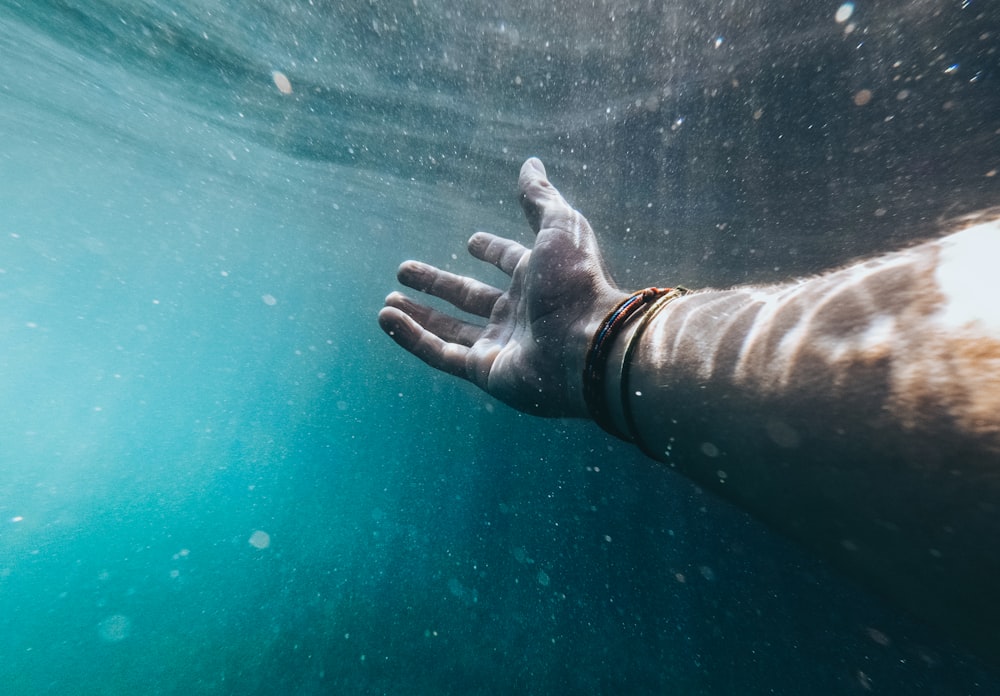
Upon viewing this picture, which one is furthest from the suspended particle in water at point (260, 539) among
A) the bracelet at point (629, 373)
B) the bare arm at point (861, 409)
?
the bare arm at point (861, 409)

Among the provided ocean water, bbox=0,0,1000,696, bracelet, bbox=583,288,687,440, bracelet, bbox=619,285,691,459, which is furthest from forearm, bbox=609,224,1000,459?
ocean water, bbox=0,0,1000,696

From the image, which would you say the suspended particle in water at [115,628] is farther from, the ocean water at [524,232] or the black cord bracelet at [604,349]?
the black cord bracelet at [604,349]

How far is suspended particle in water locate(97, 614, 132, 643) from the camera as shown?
1109cm

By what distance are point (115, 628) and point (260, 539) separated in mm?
4796

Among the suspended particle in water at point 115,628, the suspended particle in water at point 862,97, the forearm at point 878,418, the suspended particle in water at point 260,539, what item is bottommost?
the suspended particle in water at point 115,628

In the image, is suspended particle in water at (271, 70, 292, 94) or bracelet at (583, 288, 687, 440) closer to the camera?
bracelet at (583, 288, 687, 440)

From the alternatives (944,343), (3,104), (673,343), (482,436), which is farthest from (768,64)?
(3,104)

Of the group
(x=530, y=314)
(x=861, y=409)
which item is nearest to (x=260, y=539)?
(x=530, y=314)

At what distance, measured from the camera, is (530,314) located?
110 inches

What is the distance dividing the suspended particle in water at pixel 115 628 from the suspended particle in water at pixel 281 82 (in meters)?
16.2

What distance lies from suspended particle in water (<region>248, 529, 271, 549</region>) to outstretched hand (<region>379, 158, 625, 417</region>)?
1617 centimetres

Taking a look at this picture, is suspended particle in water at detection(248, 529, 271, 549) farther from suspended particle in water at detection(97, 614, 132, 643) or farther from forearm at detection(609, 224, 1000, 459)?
forearm at detection(609, 224, 1000, 459)

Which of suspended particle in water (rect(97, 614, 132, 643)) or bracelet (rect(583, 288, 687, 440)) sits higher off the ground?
bracelet (rect(583, 288, 687, 440))

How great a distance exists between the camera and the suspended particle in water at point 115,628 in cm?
1109
